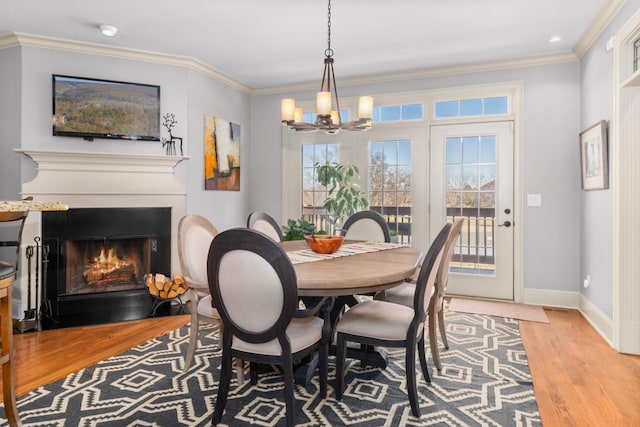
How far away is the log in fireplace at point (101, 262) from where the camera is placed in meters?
3.71

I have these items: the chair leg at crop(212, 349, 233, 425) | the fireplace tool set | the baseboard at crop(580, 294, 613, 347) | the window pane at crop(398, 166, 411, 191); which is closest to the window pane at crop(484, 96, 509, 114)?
the window pane at crop(398, 166, 411, 191)

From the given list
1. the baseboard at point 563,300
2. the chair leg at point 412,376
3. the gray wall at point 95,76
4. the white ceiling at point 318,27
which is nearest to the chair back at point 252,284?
the chair leg at point 412,376

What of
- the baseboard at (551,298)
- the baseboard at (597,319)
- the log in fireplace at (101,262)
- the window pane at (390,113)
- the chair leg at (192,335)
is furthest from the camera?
the window pane at (390,113)

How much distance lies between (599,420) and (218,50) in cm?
418

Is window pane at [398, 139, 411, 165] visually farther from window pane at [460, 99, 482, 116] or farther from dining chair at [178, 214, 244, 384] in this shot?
dining chair at [178, 214, 244, 384]

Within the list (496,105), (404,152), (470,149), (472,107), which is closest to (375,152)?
(404,152)

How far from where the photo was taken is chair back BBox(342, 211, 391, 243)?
3596 millimetres

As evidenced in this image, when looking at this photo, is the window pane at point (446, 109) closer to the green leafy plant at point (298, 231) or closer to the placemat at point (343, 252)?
the green leafy plant at point (298, 231)

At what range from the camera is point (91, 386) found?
7.72 feet

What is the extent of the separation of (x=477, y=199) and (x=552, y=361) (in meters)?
2.07

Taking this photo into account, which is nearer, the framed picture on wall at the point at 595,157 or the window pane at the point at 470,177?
the framed picture on wall at the point at 595,157

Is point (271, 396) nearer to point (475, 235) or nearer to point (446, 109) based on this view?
point (475, 235)

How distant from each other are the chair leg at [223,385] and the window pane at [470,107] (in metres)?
3.79

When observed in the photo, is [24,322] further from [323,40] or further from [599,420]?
[599,420]
